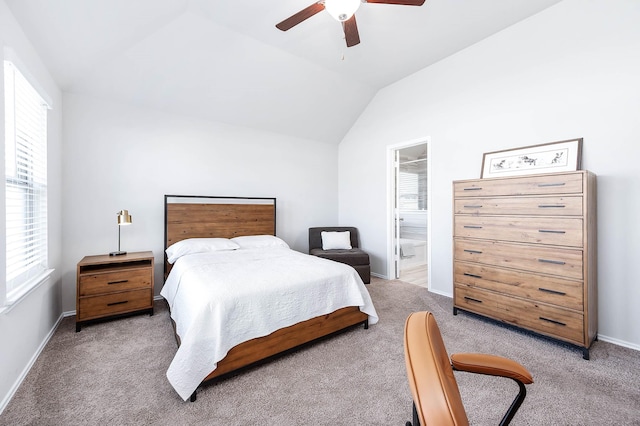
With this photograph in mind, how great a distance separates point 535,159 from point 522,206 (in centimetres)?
63

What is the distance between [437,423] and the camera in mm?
514

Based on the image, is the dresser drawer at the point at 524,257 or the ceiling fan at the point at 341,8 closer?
the ceiling fan at the point at 341,8

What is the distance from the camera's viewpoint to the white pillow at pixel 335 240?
4.59m

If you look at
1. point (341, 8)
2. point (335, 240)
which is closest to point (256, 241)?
point (335, 240)

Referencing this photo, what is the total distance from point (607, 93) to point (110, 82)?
495 centimetres

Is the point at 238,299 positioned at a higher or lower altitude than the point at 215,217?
lower

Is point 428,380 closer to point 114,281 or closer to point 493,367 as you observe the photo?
point 493,367

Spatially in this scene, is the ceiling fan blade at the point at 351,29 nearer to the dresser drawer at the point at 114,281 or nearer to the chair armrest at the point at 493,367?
the chair armrest at the point at 493,367

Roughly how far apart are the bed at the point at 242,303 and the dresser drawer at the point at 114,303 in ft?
0.85

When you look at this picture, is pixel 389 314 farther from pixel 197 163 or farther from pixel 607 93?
pixel 197 163

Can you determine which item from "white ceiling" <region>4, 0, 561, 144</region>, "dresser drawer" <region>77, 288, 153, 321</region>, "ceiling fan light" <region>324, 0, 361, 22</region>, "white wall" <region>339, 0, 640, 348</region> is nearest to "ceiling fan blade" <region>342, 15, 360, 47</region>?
"ceiling fan light" <region>324, 0, 361, 22</region>

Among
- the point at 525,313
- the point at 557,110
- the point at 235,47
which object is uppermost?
the point at 235,47

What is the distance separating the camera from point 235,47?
3162mm

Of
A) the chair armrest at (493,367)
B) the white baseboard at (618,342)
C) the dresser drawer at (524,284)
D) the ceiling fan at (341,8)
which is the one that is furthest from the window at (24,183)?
the white baseboard at (618,342)
